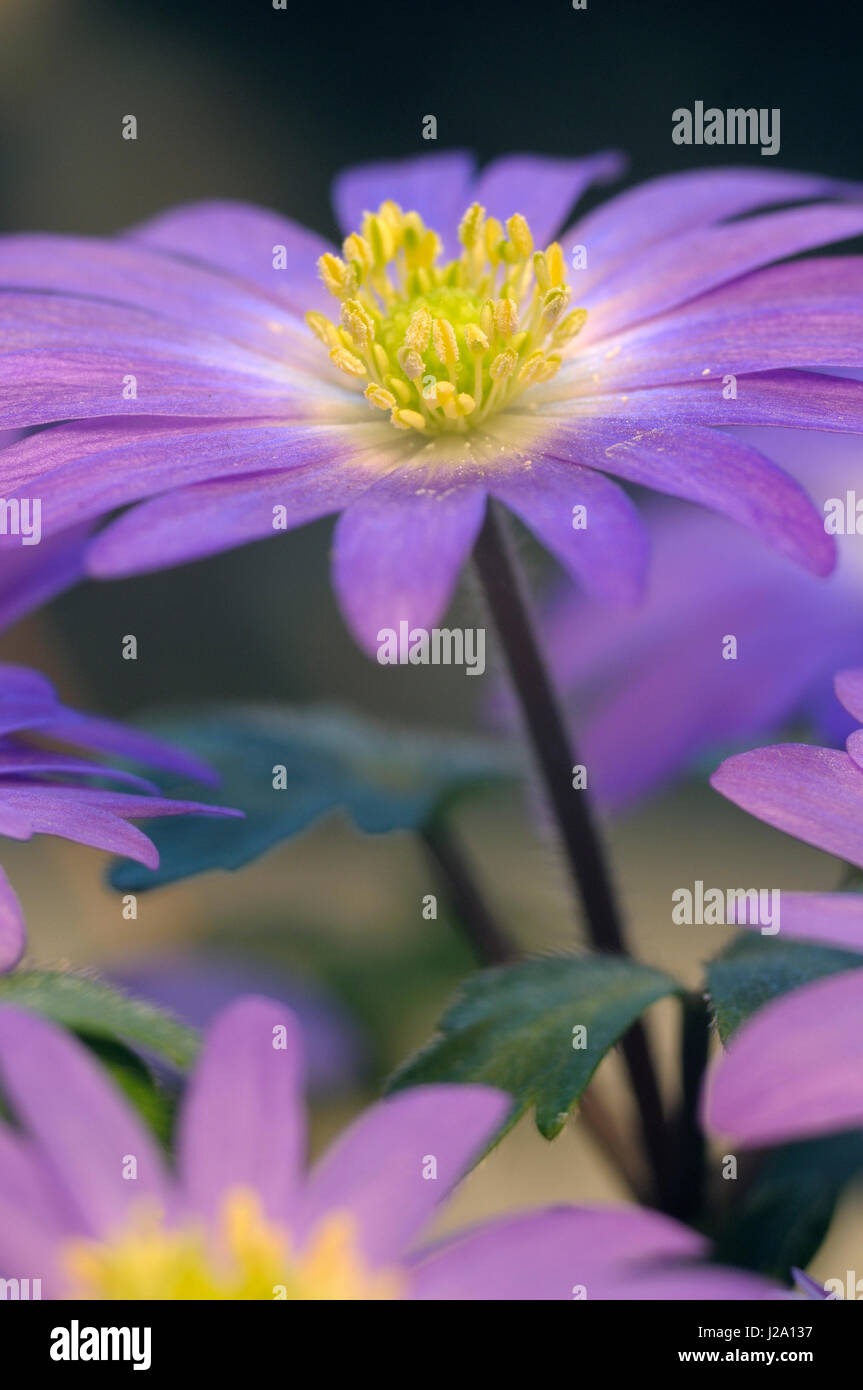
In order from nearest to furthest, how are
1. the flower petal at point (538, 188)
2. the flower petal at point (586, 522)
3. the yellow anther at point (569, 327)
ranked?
1. the flower petal at point (586, 522)
2. the yellow anther at point (569, 327)
3. the flower petal at point (538, 188)

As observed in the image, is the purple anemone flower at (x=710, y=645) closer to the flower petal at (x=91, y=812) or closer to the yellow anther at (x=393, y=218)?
the yellow anther at (x=393, y=218)

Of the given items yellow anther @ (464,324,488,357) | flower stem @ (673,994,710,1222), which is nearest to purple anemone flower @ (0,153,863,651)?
yellow anther @ (464,324,488,357)

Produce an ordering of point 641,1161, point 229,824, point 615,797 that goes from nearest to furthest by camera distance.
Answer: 1. point 229,824
2. point 641,1161
3. point 615,797

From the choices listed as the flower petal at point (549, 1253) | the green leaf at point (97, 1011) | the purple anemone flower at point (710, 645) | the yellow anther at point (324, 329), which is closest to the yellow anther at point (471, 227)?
the yellow anther at point (324, 329)

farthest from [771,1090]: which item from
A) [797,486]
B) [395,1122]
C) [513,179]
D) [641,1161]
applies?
[513,179]

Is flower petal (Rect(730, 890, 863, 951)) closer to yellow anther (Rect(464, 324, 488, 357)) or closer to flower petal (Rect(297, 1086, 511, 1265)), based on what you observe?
flower petal (Rect(297, 1086, 511, 1265))
